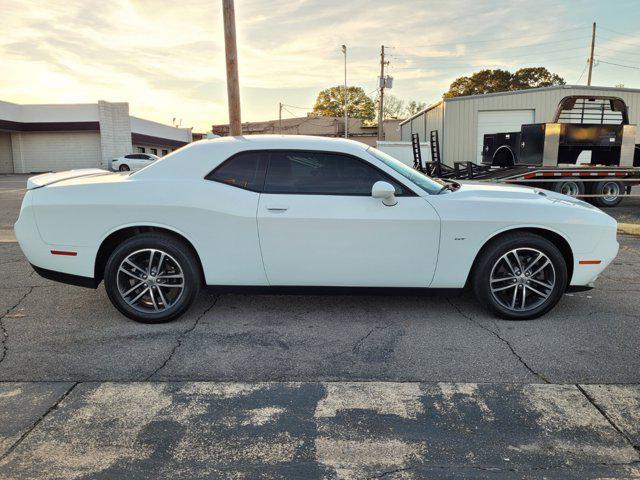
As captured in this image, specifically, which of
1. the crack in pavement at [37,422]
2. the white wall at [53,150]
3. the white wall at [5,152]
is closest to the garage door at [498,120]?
the crack in pavement at [37,422]

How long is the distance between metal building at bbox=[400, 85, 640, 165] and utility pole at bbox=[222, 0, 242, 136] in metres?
15.3

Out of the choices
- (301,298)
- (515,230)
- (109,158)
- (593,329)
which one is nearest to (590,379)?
(593,329)

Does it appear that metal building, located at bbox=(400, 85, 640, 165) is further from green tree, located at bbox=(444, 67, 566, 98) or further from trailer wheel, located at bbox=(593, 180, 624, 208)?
green tree, located at bbox=(444, 67, 566, 98)

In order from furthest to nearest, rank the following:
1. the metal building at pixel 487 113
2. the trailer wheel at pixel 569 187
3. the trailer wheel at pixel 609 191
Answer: the metal building at pixel 487 113 → the trailer wheel at pixel 609 191 → the trailer wheel at pixel 569 187

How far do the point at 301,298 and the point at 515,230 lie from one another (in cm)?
211

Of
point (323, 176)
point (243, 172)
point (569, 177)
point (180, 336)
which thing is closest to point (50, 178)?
point (243, 172)

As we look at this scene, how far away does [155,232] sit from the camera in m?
4.13

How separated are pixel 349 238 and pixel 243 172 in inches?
42.0

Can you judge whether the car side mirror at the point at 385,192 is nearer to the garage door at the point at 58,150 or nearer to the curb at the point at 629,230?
the curb at the point at 629,230

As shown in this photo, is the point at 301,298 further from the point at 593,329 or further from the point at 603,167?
the point at 603,167

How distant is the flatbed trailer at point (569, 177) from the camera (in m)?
11.8

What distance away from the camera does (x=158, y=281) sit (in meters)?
4.14

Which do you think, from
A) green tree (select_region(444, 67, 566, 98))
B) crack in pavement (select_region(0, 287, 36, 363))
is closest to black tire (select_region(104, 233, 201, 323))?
crack in pavement (select_region(0, 287, 36, 363))

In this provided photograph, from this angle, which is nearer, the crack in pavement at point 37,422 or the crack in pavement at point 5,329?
the crack in pavement at point 37,422
